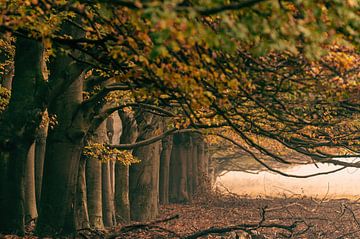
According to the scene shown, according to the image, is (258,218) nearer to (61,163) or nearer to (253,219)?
(253,219)

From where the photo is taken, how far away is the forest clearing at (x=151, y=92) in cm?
795

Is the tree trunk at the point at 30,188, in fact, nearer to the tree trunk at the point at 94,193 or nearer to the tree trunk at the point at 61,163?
the tree trunk at the point at 94,193

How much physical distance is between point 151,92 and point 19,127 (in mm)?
5264

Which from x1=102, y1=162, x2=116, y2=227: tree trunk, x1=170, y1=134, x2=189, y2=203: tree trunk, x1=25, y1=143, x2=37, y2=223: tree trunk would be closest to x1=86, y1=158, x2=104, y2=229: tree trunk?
x1=25, y1=143, x2=37, y2=223: tree trunk

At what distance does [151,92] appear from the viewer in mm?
10094

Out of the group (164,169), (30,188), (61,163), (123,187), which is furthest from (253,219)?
(61,163)

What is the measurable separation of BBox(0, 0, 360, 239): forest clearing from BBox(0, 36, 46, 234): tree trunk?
23 mm

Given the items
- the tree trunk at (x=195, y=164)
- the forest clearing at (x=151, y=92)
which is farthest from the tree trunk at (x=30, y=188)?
the tree trunk at (x=195, y=164)

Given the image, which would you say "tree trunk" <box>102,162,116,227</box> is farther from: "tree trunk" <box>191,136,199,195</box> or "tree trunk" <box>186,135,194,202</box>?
"tree trunk" <box>191,136,199,195</box>

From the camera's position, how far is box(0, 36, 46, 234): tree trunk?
47.1ft

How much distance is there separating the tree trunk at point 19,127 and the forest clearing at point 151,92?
23 mm

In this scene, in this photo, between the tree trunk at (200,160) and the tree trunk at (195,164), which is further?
the tree trunk at (195,164)

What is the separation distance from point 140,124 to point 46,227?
1028 cm

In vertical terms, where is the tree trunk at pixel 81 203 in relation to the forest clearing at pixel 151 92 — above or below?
below
